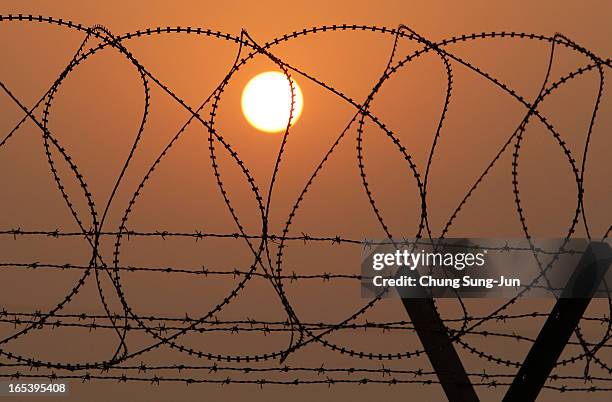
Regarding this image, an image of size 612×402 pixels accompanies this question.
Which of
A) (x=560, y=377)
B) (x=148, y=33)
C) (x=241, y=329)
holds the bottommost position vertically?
(x=560, y=377)

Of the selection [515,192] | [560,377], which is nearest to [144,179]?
[515,192]

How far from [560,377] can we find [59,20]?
11.3ft

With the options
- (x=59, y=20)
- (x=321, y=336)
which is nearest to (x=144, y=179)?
(x=59, y=20)

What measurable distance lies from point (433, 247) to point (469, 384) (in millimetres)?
944

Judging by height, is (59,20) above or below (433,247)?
above

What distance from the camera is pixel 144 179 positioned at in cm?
490

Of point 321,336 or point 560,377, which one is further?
point 560,377

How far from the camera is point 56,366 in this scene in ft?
16.4

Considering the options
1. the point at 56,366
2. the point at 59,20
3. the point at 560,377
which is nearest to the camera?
the point at 59,20

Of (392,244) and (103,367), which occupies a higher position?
(392,244)

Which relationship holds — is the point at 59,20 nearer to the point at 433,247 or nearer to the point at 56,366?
the point at 56,366

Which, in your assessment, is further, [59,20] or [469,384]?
[469,384]

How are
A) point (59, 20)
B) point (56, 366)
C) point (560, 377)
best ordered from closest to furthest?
point (59, 20) → point (56, 366) → point (560, 377)

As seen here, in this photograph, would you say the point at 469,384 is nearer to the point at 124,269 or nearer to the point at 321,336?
the point at 321,336
